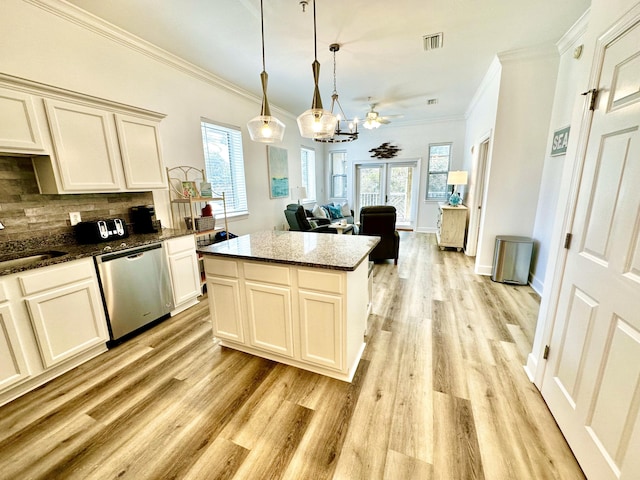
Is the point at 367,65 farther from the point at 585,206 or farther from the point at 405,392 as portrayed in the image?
the point at 405,392

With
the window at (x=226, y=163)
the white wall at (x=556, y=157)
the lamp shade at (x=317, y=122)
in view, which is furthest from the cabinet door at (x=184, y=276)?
the white wall at (x=556, y=157)

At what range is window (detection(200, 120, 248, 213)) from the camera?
3807mm

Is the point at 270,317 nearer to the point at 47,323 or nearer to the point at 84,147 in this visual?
the point at 47,323

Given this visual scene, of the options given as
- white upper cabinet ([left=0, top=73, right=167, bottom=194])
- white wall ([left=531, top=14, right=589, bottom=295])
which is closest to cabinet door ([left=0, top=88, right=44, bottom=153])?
white upper cabinet ([left=0, top=73, right=167, bottom=194])

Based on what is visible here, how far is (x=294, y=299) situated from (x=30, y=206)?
2348 millimetres

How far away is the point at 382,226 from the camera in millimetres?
4082

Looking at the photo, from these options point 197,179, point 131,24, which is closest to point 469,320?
point 197,179

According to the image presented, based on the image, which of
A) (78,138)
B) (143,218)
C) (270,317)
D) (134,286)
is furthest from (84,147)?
(270,317)

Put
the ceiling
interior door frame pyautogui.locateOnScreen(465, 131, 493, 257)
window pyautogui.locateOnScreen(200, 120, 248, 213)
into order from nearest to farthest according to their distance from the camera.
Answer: the ceiling
window pyautogui.locateOnScreen(200, 120, 248, 213)
interior door frame pyautogui.locateOnScreen(465, 131, 493, 257)

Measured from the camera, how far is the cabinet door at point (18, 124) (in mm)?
1740

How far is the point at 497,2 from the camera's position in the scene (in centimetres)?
227

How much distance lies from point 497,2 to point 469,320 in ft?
9.82

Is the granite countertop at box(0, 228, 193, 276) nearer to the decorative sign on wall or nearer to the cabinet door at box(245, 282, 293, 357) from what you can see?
the cabinet door at box(245, 282, 293, 357)

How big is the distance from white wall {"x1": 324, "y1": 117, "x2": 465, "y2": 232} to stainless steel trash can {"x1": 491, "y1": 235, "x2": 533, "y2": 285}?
3.69 metres
